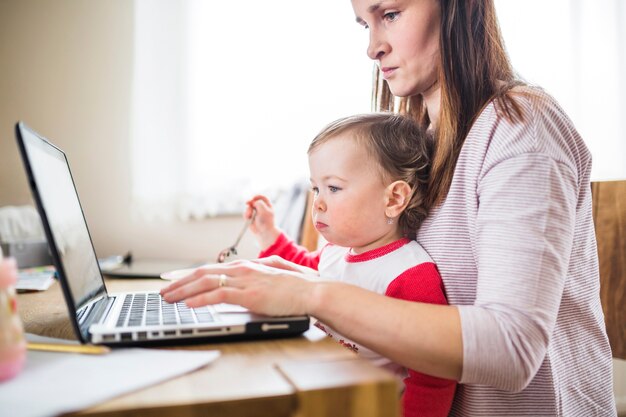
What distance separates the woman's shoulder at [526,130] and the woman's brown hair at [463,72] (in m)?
0.06

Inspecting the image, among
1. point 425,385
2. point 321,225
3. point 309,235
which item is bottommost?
point 425,385

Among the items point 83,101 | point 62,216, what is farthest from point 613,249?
point 83,101

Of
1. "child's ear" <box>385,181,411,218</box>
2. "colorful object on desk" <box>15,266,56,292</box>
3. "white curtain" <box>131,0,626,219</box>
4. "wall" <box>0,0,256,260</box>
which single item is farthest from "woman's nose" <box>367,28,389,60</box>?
"wall" <box>0,0,256,260</box>

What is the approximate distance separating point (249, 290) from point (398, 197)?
1.36 feet

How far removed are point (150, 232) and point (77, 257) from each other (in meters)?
1.31

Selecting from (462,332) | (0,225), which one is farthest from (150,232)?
(462,332)

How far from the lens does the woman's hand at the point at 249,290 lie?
65 cm

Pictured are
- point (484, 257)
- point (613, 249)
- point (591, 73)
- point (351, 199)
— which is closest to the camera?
point (484, 257)

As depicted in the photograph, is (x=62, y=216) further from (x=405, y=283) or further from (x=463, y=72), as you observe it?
(x=463, y=72)

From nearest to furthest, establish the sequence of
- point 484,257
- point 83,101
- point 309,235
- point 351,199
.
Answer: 1. point 484,257
2. point 351,199
3. point 309,235
4. point 83,101

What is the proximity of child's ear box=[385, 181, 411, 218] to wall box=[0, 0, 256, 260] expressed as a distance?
1.30 meters

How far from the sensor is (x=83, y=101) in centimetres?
199

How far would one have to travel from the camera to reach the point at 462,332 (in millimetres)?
638

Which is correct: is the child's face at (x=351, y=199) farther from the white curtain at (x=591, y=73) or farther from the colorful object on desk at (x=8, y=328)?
the white curtain at (x=591, y=73)
